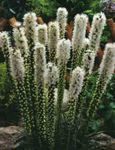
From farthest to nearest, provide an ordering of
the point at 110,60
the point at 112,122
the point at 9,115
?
the point at 9,115
the point at 112,122
the point at 110,60

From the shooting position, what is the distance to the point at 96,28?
3.70 metres

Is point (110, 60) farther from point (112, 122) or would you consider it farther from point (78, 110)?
point (112, 122)

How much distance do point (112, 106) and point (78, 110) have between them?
1.33 metres

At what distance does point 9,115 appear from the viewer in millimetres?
5320

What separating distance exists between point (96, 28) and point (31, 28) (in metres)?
0.47

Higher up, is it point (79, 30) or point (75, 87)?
point (79, 30)

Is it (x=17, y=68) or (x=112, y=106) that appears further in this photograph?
(x=112, y=106)

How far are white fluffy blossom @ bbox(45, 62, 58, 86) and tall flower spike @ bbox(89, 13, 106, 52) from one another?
44 centimetres

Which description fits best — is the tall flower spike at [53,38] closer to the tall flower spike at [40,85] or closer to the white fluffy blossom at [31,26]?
the white fluffy blossom at [31,26]

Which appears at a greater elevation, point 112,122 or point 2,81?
point 2,81

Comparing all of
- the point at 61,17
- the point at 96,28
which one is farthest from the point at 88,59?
the point at 61,17

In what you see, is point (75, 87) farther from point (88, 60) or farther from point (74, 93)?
point (88, 60)

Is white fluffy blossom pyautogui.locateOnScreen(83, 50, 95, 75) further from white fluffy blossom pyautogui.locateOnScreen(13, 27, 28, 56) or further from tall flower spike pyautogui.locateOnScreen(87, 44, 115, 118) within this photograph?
white fluffy blossom pyautogui.locateOnScreen(13, 27, 28, 56)

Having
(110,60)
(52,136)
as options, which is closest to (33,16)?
(110,60)
